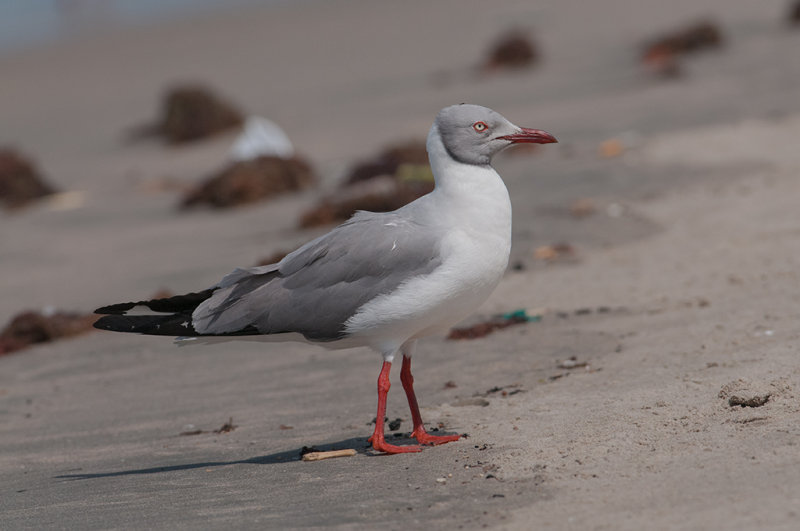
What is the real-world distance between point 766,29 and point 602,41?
12.5ft

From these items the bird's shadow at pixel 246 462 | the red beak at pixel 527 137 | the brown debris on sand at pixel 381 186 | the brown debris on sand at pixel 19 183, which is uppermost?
the brown debris on sand at pixel 19 183

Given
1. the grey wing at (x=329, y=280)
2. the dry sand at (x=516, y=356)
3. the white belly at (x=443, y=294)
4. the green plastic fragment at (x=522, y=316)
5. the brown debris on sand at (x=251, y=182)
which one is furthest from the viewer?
the brown debris on sand at (x=251, y=182)

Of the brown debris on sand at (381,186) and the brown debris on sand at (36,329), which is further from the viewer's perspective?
the brown debris on sand at (381,186)

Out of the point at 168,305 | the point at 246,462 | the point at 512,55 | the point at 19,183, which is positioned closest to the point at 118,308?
the point at 168,305

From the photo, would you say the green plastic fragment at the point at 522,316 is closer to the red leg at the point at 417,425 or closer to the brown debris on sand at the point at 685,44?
the red leg at the point at 417,425

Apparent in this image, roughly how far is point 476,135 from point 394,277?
2.99 feet

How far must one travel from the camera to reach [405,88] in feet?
73.5

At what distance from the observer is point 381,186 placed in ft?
45.2

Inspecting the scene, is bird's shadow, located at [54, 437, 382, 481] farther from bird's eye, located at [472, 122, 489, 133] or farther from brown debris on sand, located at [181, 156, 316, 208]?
brown debris on sand, located at [181, 156, 316, 208]

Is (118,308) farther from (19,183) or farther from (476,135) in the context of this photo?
(19,183)

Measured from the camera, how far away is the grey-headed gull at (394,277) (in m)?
6.11

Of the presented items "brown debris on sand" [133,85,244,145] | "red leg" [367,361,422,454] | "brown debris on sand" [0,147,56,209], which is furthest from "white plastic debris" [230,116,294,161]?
"red leg" [367,361,422,454]

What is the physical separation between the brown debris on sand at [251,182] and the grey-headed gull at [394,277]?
8609 mm

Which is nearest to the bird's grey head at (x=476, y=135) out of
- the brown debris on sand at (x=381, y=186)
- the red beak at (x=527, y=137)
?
the red beak at (x=527, y=137)
